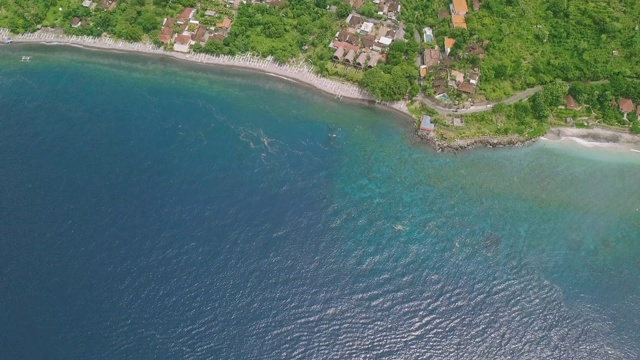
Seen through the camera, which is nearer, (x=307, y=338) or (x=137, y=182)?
(x=307, y=338)

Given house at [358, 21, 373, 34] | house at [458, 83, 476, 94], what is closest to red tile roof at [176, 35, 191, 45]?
house at [358, 21, 373, 34]

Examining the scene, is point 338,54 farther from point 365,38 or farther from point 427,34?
point 427,34

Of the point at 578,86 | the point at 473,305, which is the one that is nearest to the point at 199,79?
the point at 473,305

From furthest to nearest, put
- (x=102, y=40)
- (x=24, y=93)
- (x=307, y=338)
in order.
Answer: (x=102, y=40) → (x=24, y=93) → (x=307, y=338)

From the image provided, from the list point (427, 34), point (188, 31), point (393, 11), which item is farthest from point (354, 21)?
point (188, 31)

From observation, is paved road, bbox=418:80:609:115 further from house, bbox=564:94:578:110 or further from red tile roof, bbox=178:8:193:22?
red tile roof, bbox=178:8:193:22

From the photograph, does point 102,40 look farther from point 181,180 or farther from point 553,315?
point 553,315
